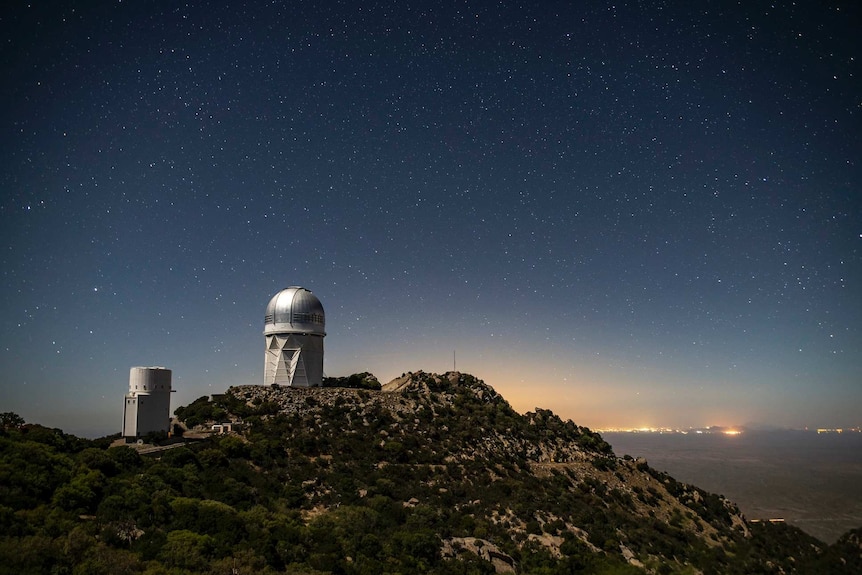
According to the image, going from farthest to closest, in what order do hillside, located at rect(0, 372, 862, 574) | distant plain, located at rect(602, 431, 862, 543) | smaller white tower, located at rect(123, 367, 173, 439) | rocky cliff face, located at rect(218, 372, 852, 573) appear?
distant plain, located at rect(602, 431, 862, 543), smaller white tower, located at rect(123, 367, 173, 439), rocky cliff face, located at rect(218, 372, 852, 573), hillside, located at rect(0, 372, 862, 574)

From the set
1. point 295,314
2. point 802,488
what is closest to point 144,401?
point 295,314

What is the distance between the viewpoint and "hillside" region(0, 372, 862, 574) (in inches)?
800

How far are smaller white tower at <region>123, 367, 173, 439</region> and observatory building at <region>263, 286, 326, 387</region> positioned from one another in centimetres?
1216

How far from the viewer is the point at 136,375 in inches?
1389

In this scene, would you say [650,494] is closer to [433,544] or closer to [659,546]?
[659,546]

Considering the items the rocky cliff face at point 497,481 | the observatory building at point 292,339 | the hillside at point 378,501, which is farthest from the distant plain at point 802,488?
the observatory building at point 292,339

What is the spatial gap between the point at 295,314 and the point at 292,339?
2324 millimetres

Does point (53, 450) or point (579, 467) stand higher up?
point (53, 450)

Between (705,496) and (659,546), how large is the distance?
1858 cm

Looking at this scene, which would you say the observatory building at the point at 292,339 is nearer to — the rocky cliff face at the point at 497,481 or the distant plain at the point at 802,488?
the rocky cliff face at the point at 497,481

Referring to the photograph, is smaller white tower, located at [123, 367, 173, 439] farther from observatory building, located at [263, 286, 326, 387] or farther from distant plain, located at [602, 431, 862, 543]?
distant plain, located at [602, 431, 862, 543]

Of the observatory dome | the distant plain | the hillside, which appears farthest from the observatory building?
the distant plain

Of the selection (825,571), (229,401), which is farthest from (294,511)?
(825,571)

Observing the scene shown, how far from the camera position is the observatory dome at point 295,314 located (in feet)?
155
